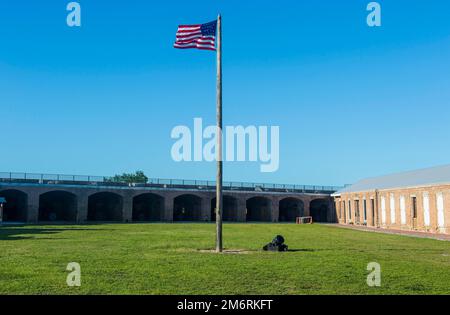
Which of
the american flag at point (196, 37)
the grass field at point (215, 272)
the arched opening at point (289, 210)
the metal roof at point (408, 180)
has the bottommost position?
the grass field at point (215, 272)

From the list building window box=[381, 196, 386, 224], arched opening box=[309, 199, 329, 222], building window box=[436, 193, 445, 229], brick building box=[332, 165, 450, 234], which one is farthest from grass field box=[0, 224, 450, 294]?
arched opening box=[309, 199, 329, 222]

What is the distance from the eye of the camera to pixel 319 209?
57.2 meters

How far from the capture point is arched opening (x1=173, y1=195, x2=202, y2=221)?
50188mm

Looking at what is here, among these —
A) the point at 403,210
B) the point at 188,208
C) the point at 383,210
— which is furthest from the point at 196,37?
the point at 188,208

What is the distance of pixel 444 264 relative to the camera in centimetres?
1195

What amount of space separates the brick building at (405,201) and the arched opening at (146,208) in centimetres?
2084

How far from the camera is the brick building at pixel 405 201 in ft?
97.2

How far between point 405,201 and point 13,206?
37604mm

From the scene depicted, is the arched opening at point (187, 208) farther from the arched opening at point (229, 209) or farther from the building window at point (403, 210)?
the building window at point (403, 210)

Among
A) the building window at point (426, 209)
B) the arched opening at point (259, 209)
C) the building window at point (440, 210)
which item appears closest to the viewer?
the building window at point (440, 210)

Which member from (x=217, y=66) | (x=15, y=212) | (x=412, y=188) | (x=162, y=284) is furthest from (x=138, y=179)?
(x=162, y=284)

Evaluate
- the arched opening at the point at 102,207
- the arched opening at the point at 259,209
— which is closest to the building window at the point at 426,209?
the arched opening at the point at 259,209

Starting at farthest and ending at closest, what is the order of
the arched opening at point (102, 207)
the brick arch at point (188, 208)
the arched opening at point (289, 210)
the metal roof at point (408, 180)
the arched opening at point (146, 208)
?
the arched opening at point (289, 210) → the brick arch at point (188, 208) → the arched opening at point (146, 208) → the arched opening at point (102, 207) → the metal roof at point (408, 180)

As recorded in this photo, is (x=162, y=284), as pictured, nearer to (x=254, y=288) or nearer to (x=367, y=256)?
(x=254, y=288)
